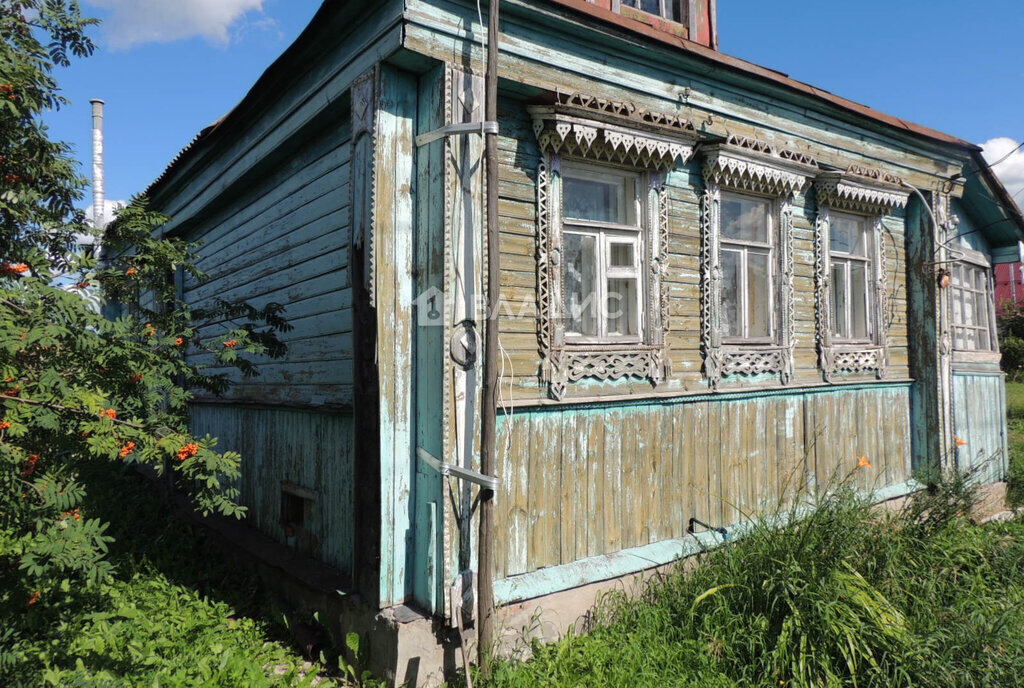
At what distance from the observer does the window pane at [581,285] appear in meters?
4.24

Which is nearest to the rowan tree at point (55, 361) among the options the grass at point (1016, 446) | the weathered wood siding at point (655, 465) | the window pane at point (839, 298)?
the weathered wood siding at point (655, 465)

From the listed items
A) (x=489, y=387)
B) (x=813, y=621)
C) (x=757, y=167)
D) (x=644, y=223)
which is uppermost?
(x=757, y=167)

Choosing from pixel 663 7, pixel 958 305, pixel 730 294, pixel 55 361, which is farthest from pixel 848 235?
pixel 55 361

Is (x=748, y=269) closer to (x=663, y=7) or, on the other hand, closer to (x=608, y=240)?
(x=608, y=240)

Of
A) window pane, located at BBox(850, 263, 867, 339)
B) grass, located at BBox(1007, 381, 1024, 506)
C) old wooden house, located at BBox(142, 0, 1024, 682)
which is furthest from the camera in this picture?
grass, located at BBox(1007, 381, 1024, 506)

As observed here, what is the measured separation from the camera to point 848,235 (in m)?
6.29

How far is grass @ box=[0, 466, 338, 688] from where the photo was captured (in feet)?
11.5

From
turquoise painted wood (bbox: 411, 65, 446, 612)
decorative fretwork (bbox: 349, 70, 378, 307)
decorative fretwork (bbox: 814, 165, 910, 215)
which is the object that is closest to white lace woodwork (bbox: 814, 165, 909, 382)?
decorative fretwork (bbox: 814, 165, 910, 215)

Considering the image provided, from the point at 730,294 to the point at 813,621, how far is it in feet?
8.30

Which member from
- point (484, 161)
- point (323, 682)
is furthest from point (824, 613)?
point (484, 161)

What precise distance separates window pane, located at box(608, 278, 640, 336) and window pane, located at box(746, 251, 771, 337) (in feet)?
4.38

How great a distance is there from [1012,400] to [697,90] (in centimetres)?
1943

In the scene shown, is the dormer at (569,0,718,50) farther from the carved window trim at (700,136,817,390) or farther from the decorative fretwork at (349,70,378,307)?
the decorative fretwork at (349,70,378,307)

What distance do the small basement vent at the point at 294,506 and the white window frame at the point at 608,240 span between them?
2.21 meters
